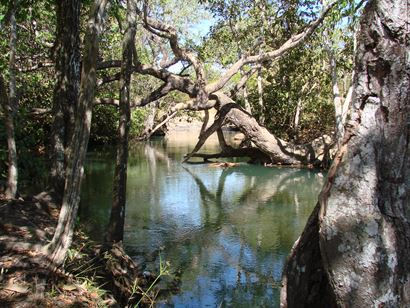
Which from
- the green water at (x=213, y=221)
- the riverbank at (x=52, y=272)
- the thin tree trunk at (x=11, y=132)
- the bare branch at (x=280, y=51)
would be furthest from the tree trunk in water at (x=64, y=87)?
the bare branch at (x=280, y=51)

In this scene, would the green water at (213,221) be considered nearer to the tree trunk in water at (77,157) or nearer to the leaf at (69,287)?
the leaf at (69,287)

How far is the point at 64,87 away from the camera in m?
7.35

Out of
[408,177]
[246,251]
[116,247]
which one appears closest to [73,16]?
[116,247]

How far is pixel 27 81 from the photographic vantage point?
13430 mm

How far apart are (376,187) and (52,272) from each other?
283 centimetres

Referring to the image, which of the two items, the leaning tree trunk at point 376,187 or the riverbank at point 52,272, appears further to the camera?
the riverbank at point 52,272

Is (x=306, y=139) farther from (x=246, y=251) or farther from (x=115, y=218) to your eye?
(x=115, y=218)

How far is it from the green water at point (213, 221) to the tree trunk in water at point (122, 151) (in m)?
0.83

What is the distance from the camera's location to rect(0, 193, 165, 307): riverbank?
Answer: 371 cm

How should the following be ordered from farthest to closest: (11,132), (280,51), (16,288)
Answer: (280,51), (11,132), (16,288)

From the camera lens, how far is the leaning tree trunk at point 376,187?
222 cm

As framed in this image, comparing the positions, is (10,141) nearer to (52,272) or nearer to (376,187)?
(52,272)

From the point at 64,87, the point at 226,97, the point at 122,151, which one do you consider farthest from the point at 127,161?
the point at 226,97

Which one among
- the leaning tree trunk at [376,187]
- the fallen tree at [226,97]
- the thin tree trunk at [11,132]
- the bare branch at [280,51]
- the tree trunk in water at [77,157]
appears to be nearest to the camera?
the leaning tree trunk at [376,187]
